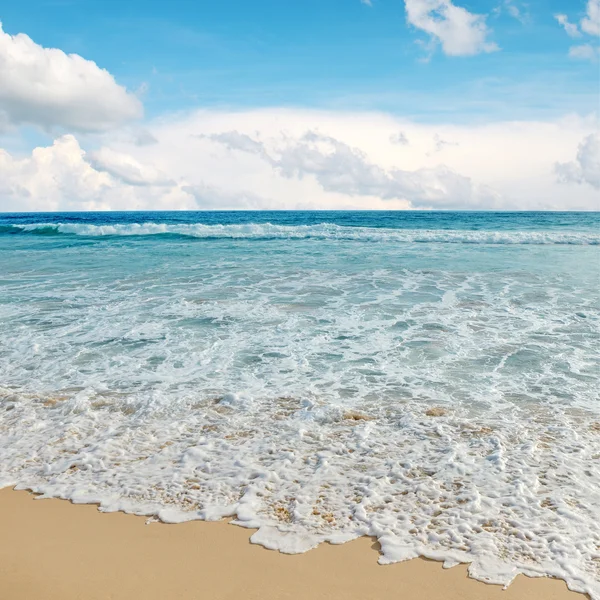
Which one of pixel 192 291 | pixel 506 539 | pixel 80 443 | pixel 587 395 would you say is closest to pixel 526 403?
→ pixel 587 395

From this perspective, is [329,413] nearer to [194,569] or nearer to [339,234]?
[194,569]

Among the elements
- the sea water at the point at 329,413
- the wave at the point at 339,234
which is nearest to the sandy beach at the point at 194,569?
the sea water at the point at 329,413

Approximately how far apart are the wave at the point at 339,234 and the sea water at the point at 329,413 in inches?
691

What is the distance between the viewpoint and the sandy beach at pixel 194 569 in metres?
2.88

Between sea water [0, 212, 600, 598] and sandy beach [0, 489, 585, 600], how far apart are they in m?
0.13

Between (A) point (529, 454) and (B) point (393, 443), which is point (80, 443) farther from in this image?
(A) point (529, 454)

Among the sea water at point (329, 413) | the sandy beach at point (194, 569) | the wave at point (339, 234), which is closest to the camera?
the sandy beach at point (194, 569)

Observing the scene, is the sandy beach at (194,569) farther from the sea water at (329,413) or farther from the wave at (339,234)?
the wave at (339,234)

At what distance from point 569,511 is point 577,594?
0.77m

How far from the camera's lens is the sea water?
3.50m

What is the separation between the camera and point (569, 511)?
353cm

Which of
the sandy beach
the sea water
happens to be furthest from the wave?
the sandy beach

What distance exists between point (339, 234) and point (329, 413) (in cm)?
2811

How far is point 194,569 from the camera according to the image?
3.07 m
